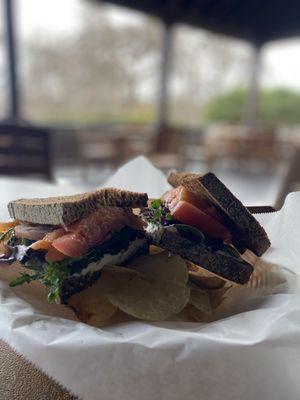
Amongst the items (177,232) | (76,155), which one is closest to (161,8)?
(76,155)

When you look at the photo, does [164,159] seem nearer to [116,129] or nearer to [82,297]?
[116,129]

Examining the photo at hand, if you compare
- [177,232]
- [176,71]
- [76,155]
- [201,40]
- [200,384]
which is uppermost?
Result: [201,40]

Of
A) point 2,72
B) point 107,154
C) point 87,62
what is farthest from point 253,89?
point 2,72

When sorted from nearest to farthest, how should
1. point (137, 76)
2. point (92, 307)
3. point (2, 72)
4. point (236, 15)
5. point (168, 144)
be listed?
point (92, 307) → point (2, 72) → point (168, 144) → point (236, 15) → point (137, 76)

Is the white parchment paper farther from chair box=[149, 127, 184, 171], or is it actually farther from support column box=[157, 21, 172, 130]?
support column box=[157, 21, 172, 130]

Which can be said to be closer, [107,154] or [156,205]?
[156,205]

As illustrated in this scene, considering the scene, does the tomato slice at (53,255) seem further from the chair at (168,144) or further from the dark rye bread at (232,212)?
the chair at (168,144)

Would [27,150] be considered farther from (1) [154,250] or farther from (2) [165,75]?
(2) [165,75]

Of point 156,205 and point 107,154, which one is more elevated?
point 156,205
